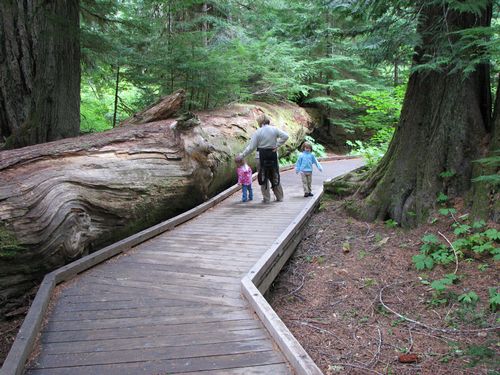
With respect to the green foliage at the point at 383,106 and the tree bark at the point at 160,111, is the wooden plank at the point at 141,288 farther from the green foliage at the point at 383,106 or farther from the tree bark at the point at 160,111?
the green foliage at the point at 383,106

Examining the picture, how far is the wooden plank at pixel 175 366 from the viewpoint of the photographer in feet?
10.0

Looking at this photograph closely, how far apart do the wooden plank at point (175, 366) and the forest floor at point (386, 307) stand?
3.42 ft

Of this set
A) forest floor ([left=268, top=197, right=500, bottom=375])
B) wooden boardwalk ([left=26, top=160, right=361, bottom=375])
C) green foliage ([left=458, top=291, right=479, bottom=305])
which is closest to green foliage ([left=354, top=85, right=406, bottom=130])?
forest floor ([left=268, top=197, right=500, bottom=375])

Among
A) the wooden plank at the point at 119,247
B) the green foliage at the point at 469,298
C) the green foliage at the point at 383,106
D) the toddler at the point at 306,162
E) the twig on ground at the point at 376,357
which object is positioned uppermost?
the green foliage at the point at 383,106

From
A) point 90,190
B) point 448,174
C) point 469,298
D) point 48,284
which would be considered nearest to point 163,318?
point 48,284

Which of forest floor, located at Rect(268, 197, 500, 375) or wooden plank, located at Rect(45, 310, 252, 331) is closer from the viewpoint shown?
wooden plank, located at Rect(45, 310, 252, 331)

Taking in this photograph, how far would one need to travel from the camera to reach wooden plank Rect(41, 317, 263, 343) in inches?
141

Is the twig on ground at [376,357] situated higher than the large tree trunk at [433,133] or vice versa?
the large tree trunk at [433,133]

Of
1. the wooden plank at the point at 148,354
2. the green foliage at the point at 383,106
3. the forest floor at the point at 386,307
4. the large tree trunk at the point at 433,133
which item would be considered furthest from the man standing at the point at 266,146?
the green foliage at the point at 383,106

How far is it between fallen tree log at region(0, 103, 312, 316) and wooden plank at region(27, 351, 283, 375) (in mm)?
1842

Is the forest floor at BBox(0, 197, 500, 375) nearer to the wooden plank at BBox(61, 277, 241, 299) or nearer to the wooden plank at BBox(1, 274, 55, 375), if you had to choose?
the wooden plank at BBox(1, 274, 55, 375)

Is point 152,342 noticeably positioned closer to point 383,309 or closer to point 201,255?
point 201,255

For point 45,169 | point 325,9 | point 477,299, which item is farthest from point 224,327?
point 325,9

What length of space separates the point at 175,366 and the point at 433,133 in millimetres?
5779
